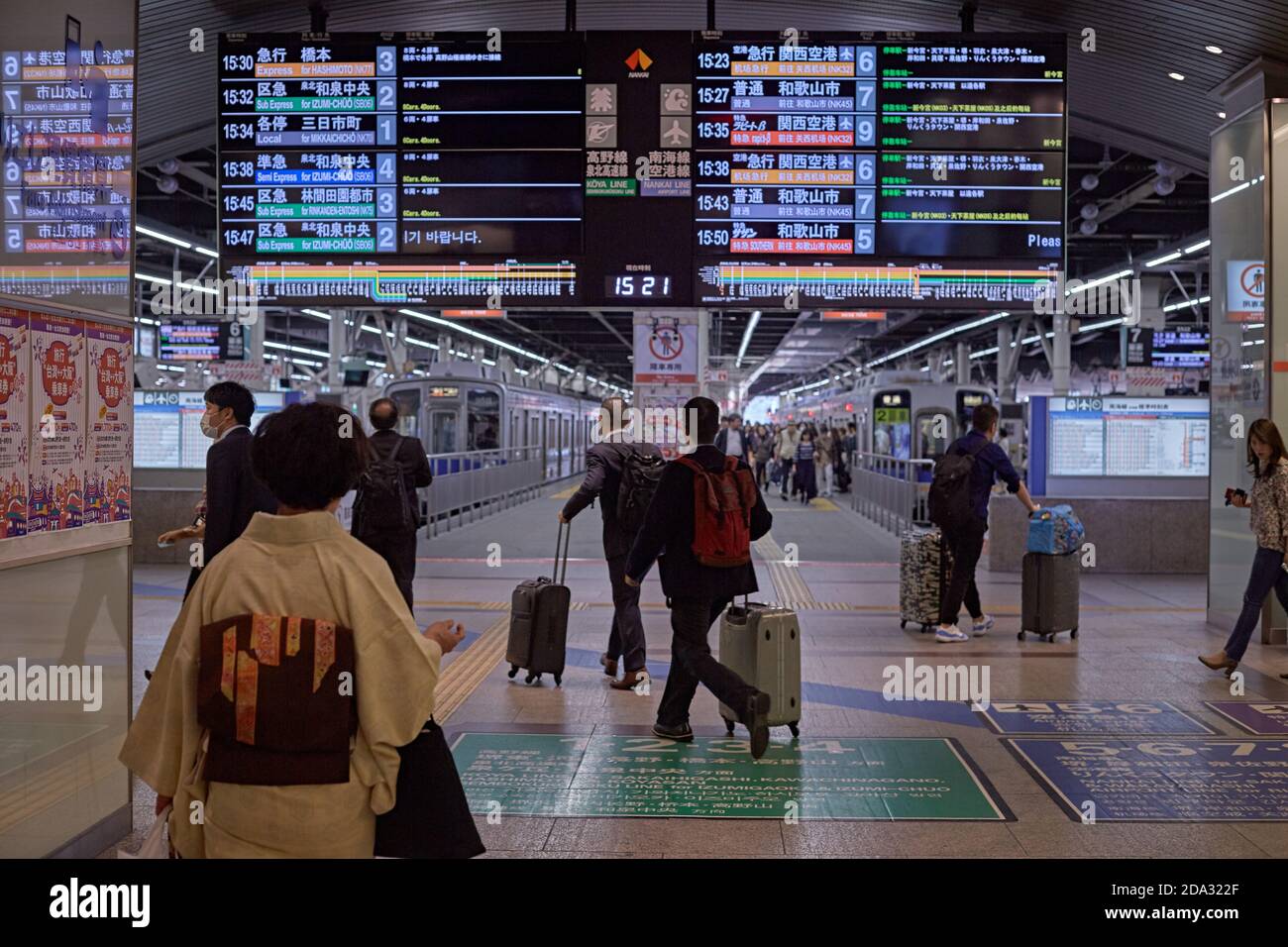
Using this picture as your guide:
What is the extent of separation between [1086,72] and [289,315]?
30.2 metres

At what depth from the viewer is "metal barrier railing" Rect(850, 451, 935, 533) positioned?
53.9ft

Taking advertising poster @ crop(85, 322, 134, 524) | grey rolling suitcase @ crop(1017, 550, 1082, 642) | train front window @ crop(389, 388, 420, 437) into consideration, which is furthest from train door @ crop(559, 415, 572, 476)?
advertising poster @ crop(85, 322, 134, 524)

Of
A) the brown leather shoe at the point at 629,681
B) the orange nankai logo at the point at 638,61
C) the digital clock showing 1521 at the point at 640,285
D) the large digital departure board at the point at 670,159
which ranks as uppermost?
the orange nankai logo at the point at 638,61

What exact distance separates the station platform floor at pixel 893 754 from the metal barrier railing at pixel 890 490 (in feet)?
→ 18.5

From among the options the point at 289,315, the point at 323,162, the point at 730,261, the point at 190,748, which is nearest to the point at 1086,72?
the point at 730,261

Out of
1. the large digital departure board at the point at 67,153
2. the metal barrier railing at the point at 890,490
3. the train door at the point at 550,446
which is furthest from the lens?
the train door at the point at 550,446

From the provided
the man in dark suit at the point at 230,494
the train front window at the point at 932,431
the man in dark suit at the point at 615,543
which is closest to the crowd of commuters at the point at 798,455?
the train front window at the point at 932,431

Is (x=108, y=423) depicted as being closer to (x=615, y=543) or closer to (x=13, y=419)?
(x=13, y=419)

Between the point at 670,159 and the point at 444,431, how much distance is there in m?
17.7

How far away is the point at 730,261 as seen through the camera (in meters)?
7.69

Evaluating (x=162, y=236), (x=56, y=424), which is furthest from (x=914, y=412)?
(x=56, y=424)

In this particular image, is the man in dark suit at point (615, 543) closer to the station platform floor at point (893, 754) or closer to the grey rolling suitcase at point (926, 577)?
the station platform floor at point (893, 754)

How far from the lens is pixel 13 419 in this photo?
4.09 m

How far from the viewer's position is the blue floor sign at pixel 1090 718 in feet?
20.5
